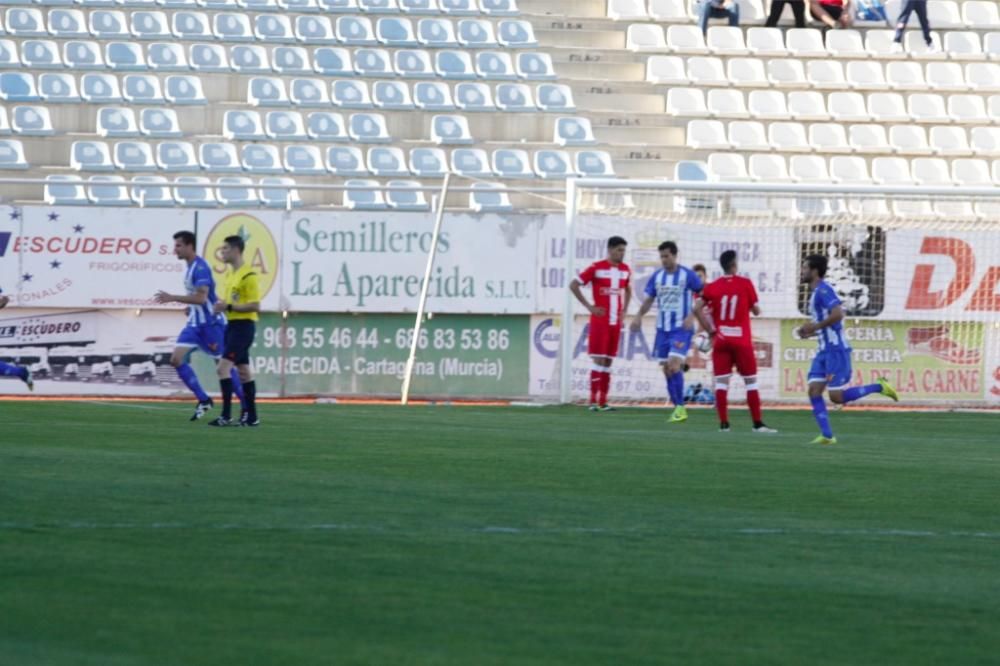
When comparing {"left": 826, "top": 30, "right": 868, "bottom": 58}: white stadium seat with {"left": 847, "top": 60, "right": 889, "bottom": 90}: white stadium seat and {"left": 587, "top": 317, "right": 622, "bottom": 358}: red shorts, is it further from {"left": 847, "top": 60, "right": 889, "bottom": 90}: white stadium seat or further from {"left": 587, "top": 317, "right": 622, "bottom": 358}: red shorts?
{"left": 587, "top": 317, "right": 622, "bottom": 358}: red shorts

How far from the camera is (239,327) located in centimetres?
1605

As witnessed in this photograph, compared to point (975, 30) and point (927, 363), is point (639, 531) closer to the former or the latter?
point (927, 363)

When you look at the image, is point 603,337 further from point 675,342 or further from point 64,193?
point 64,193

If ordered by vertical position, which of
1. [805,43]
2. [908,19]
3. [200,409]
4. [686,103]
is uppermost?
[908,19]

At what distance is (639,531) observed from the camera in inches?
344

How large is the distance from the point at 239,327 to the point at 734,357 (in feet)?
16.9

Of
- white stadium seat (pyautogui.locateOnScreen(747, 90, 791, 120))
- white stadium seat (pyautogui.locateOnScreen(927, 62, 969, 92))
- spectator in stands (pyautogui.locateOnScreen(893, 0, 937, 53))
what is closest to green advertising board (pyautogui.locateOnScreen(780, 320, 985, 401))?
white stadium seat (pyautogui.locateOnScreen(747, 90, 791, 120))

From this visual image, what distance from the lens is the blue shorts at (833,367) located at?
16172 mm

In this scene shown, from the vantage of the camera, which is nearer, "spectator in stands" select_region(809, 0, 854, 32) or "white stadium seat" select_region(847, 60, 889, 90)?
"white stadium seat" select_region(847, 60, 889, 90)

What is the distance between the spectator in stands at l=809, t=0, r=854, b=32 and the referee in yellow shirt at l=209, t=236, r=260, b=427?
709 inches

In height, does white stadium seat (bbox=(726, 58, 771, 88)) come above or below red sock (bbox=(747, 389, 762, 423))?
above

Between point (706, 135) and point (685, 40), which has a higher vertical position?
point (685, 40)

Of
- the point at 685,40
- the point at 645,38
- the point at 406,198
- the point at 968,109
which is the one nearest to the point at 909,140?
the point at 968,109

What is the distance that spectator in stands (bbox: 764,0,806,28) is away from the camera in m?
31.0
